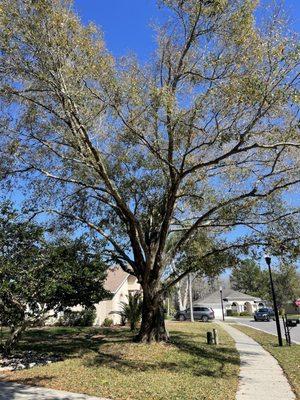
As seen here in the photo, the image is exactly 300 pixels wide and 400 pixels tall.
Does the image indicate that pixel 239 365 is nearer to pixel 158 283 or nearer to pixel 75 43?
pixel 158 283

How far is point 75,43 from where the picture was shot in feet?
42.5

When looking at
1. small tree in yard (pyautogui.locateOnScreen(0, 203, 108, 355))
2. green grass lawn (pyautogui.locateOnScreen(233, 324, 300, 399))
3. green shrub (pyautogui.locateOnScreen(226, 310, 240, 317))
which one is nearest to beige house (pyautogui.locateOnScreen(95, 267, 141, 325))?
green grass lawn (pyautogui.locateOnScreen(233, 324, 300, 399))

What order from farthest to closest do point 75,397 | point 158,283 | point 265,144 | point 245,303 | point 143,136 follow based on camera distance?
point 245,303
point 158,283
point 143,136
point 265,144
point 75,397

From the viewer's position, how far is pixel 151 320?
17266 millimetres

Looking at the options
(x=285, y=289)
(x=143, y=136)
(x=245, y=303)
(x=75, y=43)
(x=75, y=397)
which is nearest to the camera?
(x=75, y=397)

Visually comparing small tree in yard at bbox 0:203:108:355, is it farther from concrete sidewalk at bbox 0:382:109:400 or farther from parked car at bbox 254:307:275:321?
parked car at bbox 254:307:275:321

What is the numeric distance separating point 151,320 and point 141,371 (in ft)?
17.4

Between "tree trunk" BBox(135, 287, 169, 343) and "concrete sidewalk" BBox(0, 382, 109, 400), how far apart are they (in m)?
7.57

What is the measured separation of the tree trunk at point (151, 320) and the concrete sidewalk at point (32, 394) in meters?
7.57

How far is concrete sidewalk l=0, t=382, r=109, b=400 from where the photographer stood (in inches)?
352

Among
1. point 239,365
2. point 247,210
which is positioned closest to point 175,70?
point 247,210

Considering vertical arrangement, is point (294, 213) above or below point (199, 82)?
below

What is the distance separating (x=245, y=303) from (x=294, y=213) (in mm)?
65731

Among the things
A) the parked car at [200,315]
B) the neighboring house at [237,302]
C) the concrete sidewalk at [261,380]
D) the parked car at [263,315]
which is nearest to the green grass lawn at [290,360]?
the concrete sidewalk at [261,380]
